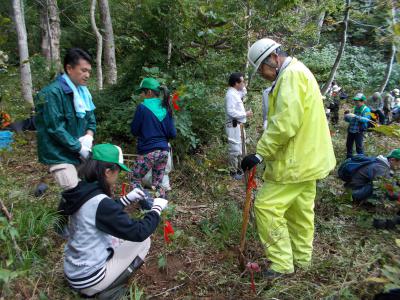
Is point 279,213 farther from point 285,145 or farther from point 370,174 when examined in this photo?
point 370,174

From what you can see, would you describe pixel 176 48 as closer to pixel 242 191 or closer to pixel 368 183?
pixel 242 191

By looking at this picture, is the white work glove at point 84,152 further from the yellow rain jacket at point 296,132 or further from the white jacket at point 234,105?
the white jacket at point 234,105

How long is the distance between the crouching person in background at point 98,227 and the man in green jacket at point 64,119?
0.64m

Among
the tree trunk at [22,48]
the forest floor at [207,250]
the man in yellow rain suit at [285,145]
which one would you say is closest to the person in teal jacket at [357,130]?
→ the forest floor at [207,250]

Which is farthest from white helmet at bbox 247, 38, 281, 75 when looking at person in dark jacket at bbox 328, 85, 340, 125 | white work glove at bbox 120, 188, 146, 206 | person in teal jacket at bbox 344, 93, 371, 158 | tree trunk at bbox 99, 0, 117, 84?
person in dark jacket at bbox 328, 85, 340, 125

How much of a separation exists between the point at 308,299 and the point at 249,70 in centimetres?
445

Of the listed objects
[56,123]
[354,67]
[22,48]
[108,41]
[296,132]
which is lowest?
[296,132]

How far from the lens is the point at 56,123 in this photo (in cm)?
296

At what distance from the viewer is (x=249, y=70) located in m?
6.22

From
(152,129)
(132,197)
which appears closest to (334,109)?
(152,129)

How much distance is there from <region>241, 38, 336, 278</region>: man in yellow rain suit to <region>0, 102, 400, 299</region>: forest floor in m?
0.36

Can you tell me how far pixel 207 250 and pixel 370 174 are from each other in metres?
2.81

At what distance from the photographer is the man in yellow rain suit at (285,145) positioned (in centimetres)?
267

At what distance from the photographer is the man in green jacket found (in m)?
2.95
